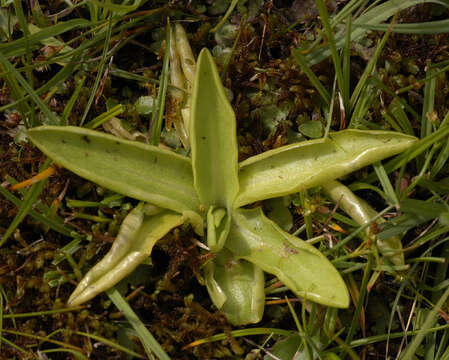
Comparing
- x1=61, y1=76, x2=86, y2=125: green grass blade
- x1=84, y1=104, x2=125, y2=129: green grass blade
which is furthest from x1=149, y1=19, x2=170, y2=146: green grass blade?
x1=61, y1=76, x2=86, y2=125: green grass blade

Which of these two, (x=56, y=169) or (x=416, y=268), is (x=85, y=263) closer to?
(x=56, y=169)

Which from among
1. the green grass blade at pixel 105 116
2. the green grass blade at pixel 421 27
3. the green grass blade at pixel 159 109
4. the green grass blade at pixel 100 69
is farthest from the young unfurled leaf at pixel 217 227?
the green grass blade at pixel 421 27

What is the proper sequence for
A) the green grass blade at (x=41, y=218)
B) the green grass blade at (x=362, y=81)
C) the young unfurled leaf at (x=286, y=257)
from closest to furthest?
the young unfurled leaf at (x=286, y=257) < the green grass blade at (x=41, y=218) < the green grass blade at (x=362, y=81)

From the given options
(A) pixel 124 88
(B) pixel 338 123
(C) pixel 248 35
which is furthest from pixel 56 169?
(B) pixel 338 123

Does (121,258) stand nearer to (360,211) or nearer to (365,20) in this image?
(360,211)

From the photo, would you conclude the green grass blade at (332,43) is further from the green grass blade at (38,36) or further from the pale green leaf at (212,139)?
the green grass blade at (38,36)

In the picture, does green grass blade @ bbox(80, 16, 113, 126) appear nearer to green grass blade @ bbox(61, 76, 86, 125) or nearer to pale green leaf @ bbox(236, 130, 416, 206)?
green grass blade @ bbox(61, 76, 86, 125)
